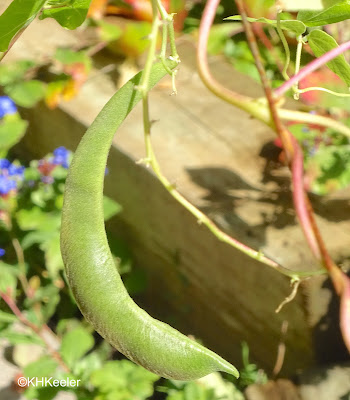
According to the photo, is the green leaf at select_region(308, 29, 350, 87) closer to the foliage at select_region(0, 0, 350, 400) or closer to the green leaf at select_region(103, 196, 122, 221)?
Answer: the foliage at select_region(0, 0, 350, 400)

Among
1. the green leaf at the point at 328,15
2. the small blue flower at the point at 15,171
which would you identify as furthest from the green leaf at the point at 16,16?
the small blue flower at the point at 15,171

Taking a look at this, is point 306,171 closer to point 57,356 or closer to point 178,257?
point 178,257

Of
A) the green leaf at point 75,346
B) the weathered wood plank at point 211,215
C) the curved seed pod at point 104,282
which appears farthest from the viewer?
the green leaf at point 75,346

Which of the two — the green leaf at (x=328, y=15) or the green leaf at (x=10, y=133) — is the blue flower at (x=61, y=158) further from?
the green leaf at (x=328, y=15)

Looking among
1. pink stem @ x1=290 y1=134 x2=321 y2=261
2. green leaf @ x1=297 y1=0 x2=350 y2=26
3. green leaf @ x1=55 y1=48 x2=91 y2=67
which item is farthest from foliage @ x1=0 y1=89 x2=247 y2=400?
green leaf @ x1=297 y1=0 x2=350 y2=26

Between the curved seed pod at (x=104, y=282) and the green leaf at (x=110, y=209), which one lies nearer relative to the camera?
the curved seed pod at (x=104, y=282)

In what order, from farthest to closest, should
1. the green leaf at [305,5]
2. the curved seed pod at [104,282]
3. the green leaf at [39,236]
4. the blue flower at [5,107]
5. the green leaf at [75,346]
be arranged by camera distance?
the blue flower at [5,107] < the green leaf at [39,236] < the green leaf at [75,346] < the green leaf at [305,5] < the curved seed pod at [104,282]
